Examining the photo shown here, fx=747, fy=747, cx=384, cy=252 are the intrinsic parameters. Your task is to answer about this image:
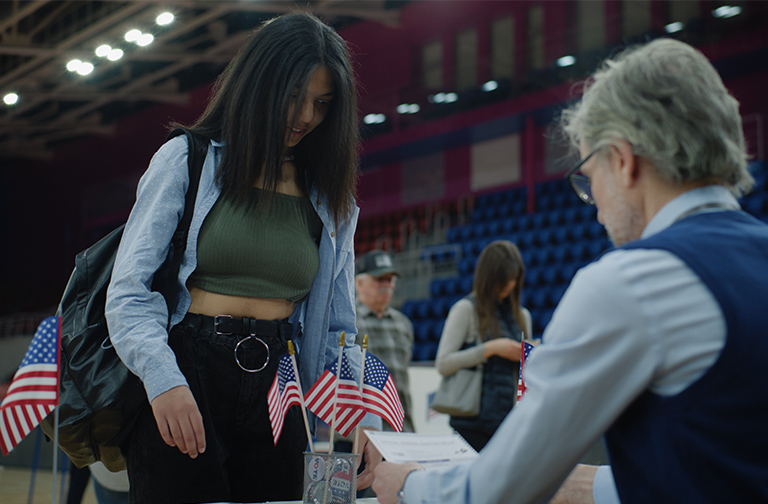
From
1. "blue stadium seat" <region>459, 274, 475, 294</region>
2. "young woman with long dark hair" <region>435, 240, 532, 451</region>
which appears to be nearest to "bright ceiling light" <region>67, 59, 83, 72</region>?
"blue stadium seat" <region>459, 274, 475, 294</region>

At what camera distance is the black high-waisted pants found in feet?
4.13

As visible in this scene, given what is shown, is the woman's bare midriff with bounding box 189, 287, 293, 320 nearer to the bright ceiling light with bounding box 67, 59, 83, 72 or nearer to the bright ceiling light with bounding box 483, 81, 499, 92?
the bright ceiling light with bounding box 483, 81, 499, 92

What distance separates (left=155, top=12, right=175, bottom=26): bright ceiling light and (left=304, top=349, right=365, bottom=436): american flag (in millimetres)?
10006

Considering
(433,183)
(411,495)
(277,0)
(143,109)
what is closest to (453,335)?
(411,495)

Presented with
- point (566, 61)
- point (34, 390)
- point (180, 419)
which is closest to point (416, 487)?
point (180, 419)

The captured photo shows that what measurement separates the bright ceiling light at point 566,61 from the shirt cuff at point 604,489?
1011 centimetres

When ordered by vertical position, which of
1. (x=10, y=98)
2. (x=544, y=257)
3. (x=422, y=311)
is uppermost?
(x=10, y=98)

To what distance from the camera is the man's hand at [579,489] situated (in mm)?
1104

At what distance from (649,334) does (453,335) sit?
2.59 metres

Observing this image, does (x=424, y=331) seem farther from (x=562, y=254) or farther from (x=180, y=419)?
(x=180, y=419)

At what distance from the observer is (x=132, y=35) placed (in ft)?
35.0

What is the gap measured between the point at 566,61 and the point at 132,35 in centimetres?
619

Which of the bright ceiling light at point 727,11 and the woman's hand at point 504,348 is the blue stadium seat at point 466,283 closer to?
the bright ceiling light at point 727,11

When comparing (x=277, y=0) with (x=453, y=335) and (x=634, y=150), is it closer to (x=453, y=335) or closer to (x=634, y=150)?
(x=453, y=335)
